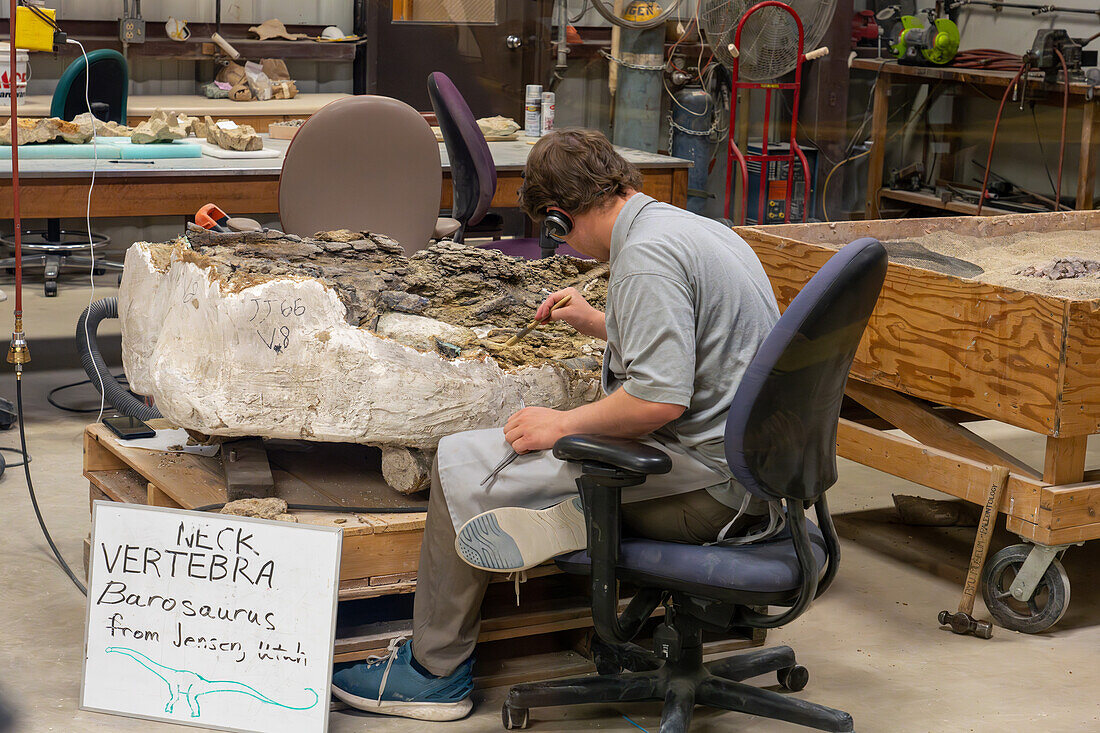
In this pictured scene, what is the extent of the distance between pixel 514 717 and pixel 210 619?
1.82 ft

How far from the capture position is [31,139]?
12.6ft

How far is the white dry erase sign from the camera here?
78.1 inches

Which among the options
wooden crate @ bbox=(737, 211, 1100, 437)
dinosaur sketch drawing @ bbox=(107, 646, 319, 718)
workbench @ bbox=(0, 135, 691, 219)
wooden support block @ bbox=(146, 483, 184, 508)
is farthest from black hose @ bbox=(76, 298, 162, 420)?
wooden crate @ bbox=(737, 211, 1100, 437)

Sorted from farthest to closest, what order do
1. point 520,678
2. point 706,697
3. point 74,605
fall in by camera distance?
point 74,605
point 520,678
point 706,697

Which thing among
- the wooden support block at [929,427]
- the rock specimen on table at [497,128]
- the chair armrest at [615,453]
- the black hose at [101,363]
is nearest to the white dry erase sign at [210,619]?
the chair armrest at [615,453]

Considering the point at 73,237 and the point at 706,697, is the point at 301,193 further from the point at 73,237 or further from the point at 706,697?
the point at 73,237

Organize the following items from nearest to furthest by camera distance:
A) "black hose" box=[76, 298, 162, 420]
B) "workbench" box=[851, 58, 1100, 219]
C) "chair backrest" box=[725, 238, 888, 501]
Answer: "chair backrest" box=[725, 238, 888, 501]
"black hose" box=[76, 298, 162, 420]
"workbench" box=[851, 58, 1100, 219]

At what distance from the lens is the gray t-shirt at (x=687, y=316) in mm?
1797

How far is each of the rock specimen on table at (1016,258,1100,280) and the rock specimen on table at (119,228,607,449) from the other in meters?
1.20

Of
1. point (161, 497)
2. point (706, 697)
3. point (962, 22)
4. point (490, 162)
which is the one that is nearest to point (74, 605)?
point (161, 497)

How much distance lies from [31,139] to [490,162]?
58.8 inches

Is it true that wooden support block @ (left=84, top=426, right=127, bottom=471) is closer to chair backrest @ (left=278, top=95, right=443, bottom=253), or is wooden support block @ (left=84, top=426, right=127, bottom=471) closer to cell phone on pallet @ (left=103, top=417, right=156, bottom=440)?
cell phone on pallet @ (left=103, top=417, right=156, bottom=440)

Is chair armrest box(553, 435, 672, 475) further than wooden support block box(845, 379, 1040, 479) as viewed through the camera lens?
No

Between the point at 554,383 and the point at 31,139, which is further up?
the point at 31,139
